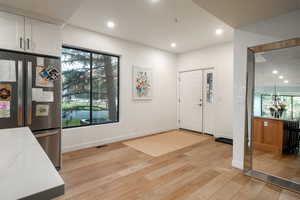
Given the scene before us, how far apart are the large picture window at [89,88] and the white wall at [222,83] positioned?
267 centimetres

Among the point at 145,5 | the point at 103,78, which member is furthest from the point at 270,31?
the point at 103,78

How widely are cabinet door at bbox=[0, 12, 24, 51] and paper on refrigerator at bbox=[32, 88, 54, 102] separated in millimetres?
602

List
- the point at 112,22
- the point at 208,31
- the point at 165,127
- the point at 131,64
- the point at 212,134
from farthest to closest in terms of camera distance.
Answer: the point at 165,127 < the point at 212,134 < the point at 131,64 < the point at 208,31 < the point at 112,22

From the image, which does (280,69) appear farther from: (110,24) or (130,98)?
(130,98)

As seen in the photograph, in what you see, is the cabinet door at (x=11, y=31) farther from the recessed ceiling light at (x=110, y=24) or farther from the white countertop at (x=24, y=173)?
the white countertop at (x=24, y=173)

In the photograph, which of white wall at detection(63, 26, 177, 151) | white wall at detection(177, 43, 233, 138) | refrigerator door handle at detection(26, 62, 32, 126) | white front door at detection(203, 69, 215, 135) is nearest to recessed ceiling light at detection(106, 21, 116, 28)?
white wall at detection(63, 26, 177, 151)

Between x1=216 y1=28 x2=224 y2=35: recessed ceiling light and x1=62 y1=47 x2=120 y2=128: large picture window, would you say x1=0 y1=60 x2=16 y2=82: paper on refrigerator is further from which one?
x1=216 y1=28 x2=224 y2=35: recessed ceiling light

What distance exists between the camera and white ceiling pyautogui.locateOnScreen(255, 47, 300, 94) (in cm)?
224

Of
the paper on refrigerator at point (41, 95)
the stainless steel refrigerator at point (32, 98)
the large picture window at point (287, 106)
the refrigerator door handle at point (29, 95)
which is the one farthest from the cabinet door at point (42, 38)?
the large picture window at point (287, 106)

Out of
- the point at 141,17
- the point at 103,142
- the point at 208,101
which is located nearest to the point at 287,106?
the point at 208,101

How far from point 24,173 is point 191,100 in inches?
196

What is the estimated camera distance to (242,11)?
2.14m

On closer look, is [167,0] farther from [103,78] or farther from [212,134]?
[212,134]

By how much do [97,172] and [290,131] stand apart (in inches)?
117
